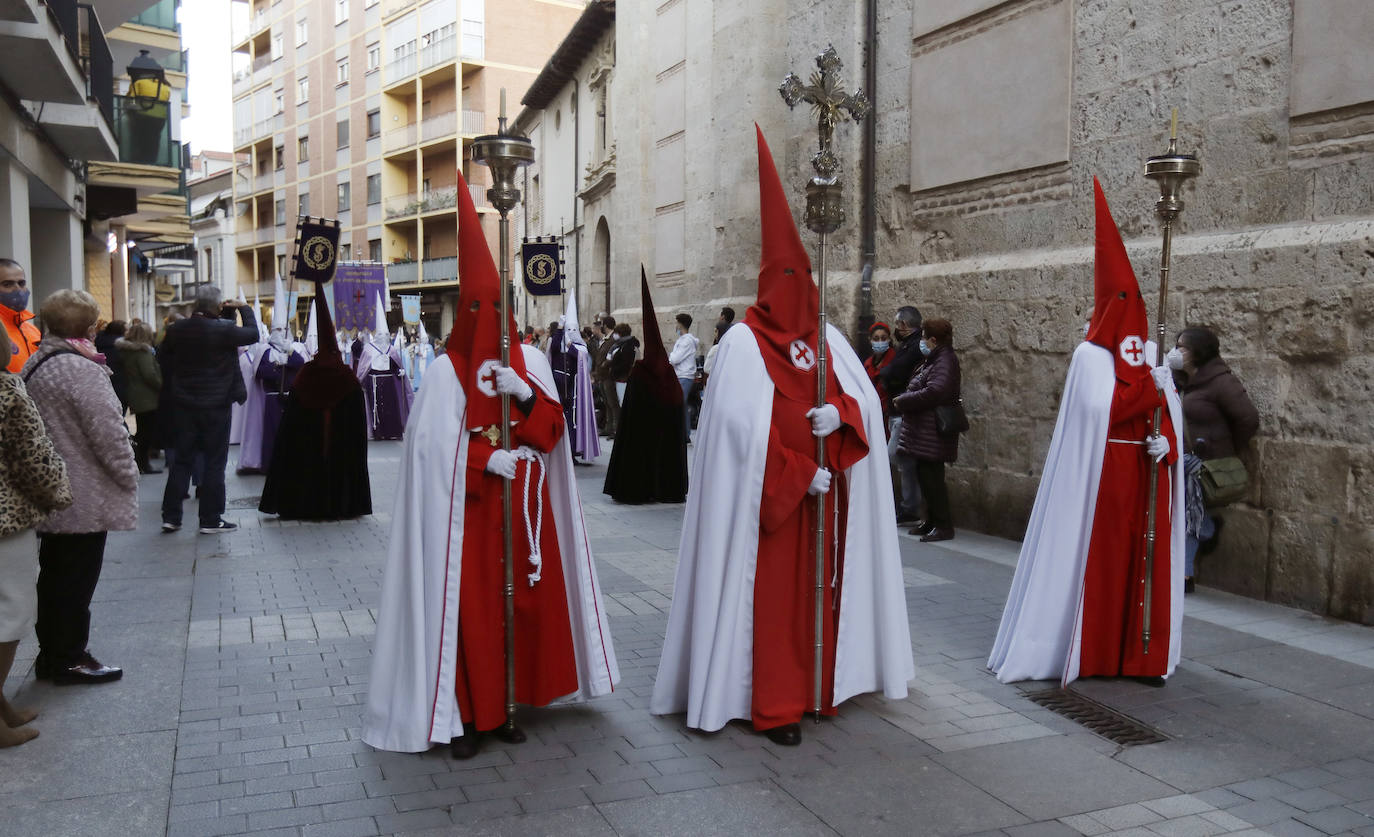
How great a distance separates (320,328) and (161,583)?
304 centimetres

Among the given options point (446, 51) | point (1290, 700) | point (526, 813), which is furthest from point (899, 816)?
point (446, 51)

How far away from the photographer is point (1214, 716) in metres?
4.77

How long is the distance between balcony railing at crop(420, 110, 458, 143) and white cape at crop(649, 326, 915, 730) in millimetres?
42529

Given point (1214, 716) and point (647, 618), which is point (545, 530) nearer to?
point (647, 618)

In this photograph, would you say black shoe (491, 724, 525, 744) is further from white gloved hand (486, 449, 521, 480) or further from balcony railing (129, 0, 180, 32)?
balcony railing (129, 0, 180, 32)

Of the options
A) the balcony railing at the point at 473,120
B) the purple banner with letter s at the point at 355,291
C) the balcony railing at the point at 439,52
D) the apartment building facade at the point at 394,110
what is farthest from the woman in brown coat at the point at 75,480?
the balcony railing at the point at 439,52

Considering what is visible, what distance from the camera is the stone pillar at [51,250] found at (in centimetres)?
1645

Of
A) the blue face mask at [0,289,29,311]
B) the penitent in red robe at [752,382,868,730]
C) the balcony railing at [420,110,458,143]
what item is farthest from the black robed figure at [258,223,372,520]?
the balcony railing at [420,110,458,143]

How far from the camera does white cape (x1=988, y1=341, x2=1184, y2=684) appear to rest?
17.2ft

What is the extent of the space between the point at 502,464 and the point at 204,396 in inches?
219

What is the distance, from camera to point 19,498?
4215 mm

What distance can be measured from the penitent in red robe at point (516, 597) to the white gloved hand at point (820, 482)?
1015 millimetres

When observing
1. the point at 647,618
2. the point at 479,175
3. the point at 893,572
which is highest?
the point at 479,175

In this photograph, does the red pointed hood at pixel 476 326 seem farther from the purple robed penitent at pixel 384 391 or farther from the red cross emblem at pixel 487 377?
the purple robed penitent at pixel 384 391
